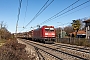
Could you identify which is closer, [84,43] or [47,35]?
[84,43]

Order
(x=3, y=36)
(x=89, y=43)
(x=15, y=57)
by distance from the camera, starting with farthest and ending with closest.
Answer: (x=3, y=36) → (x=89, y=43) → (x=15, y=57)

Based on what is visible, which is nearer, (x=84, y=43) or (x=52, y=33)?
(x=84, y=43)

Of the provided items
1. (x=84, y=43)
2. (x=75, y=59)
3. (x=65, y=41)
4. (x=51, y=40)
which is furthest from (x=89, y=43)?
(x=75, y=59)

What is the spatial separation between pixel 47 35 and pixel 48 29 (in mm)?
1483

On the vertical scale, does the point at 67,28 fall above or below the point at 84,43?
above

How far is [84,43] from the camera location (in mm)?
34125

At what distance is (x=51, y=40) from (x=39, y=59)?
2446 centimetres

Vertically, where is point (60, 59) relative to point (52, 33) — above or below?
below

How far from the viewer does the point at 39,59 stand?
50.8 ft

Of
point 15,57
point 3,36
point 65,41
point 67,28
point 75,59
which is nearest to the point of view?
point 15,57

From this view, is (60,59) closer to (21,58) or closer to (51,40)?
(21,58)

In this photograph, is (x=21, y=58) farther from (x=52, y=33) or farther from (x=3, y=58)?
(x=52, y=33)

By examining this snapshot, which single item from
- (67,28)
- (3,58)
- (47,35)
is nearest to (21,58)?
(3,58)

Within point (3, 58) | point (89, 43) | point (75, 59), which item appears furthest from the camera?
point (89, 43)
